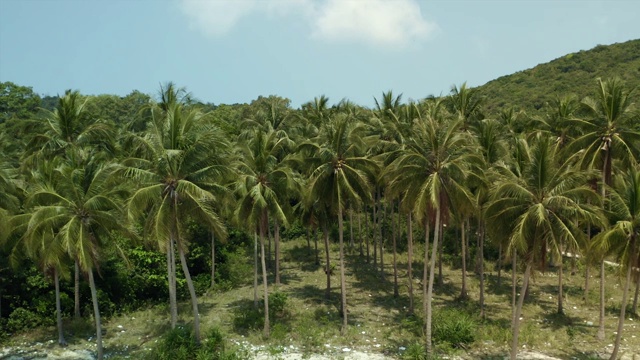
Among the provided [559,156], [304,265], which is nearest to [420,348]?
[559,156]

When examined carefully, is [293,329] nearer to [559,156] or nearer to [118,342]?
[118,342]

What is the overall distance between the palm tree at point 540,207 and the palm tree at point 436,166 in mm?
2086

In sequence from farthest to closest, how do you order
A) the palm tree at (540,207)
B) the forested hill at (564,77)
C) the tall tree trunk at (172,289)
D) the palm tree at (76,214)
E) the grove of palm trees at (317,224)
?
the forested hill at (564,77), the tall tree trunk at (172,289), the grove of palm trees at (317,224), the palm tree at (76,214), the palm tree at (540,207)

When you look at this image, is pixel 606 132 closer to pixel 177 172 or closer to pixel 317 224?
pixel 317 224

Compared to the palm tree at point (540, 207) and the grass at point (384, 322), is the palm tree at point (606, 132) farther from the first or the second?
the palm tree at point (540, 207)

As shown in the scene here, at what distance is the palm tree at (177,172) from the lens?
1972 centimetres

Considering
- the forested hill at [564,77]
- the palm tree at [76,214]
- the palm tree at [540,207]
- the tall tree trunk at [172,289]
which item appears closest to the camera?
the palm tree at [540,207]

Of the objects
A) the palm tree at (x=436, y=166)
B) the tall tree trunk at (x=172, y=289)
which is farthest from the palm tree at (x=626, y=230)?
the tall tree trunk at (x=172, y=289)

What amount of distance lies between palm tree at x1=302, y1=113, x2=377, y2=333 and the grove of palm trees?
0.10m

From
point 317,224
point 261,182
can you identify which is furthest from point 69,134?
point 317,224

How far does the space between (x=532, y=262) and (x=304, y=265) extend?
22.6 m

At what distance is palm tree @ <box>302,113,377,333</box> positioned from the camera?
23.8 meters

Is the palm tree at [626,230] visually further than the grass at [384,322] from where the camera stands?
No

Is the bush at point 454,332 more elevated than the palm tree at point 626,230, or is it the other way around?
the palm tree at point 626,230
